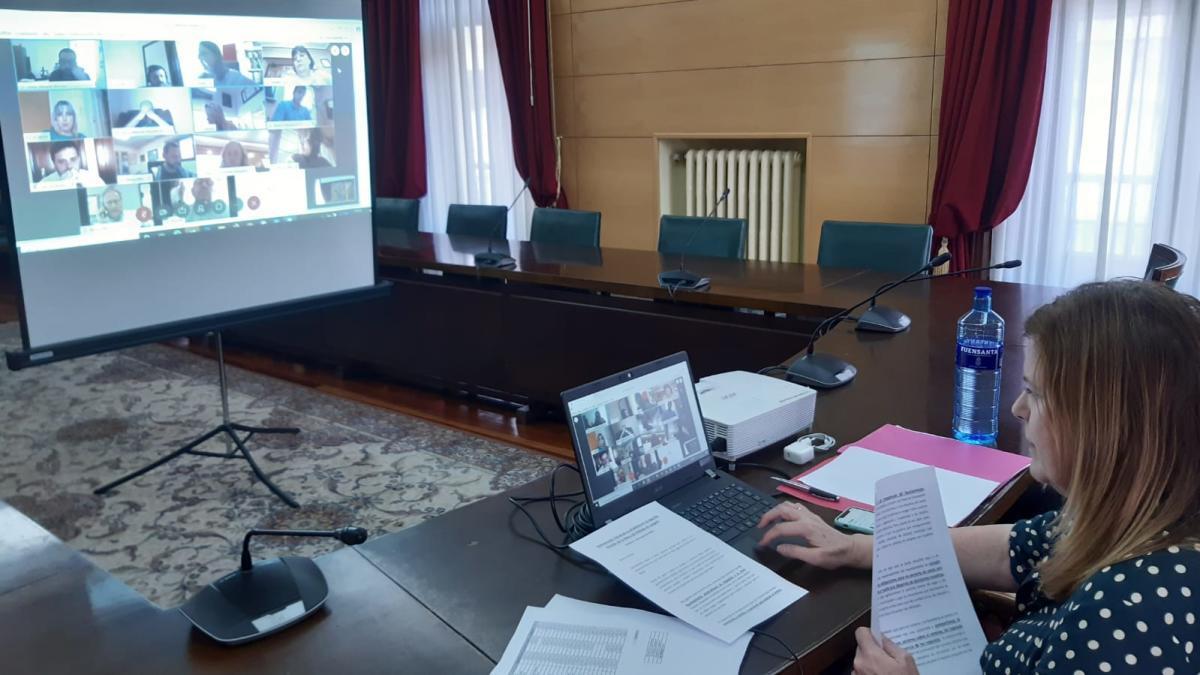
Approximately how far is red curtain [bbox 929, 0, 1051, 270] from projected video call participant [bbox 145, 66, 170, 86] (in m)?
3.26

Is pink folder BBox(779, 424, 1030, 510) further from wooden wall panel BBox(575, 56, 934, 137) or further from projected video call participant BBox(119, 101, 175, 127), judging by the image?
wooden wall panel BBox(575, 56, 934, 137)

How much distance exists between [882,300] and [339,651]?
2.24 m

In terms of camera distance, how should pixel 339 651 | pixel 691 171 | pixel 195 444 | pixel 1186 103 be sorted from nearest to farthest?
pixel 339 651
pixel 195 444
pixel 1186 103
pixel 691 171

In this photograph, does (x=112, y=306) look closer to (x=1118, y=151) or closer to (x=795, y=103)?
(x=795, y=103)

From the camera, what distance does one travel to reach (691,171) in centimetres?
514

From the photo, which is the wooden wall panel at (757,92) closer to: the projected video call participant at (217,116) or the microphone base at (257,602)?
the projected video call participant at (217,116)

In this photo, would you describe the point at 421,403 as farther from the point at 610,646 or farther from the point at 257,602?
the point at 610,646

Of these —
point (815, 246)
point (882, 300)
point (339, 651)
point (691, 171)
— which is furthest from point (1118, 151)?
point (339, 651)

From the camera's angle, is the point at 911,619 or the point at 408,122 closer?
the point at 911,619

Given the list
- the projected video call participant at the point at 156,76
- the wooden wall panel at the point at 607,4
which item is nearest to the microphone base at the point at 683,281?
the projected video call participant at the point at 156,76

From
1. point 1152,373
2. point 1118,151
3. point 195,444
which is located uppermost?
point 1118,151

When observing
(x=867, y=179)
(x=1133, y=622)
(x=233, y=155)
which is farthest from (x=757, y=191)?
(x=1133, y=622)

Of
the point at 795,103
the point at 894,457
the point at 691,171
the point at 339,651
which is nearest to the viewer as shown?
the point at 339,651

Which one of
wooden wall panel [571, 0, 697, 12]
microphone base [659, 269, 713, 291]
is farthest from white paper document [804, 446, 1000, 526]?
wooden wall panel [571, 0, 697, 12]
